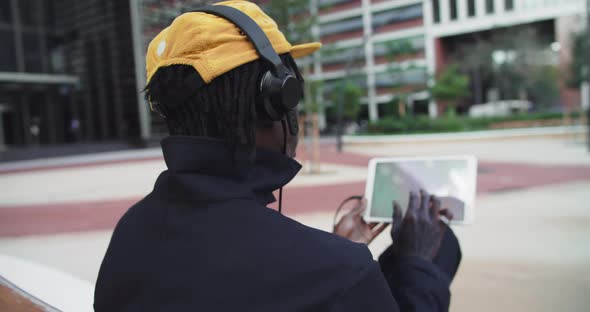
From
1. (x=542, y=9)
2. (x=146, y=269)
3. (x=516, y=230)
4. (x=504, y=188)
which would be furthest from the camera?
(x=542, y=9)

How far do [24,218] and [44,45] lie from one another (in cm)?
2031

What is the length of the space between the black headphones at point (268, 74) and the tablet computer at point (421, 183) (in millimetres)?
661

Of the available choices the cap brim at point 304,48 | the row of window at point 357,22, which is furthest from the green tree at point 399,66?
the cap brim at point 304,48

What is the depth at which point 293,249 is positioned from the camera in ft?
3.03

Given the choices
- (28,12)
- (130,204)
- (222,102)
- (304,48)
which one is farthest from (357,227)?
(28,12)

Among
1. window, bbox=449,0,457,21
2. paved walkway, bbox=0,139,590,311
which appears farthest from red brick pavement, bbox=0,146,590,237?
window, bbox=449,0,457,21

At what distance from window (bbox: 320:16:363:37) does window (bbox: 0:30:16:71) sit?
1471 centimetres

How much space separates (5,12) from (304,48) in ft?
88.1

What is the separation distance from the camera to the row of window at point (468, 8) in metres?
47.8

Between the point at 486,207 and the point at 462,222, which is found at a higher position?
the point at 462,222

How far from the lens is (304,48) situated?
1.25 m

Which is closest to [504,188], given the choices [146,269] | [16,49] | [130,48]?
[146,269]

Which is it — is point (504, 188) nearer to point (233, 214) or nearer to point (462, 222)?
point (462, 222)

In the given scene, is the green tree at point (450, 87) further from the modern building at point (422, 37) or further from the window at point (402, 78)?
the window at point (402, 78)
